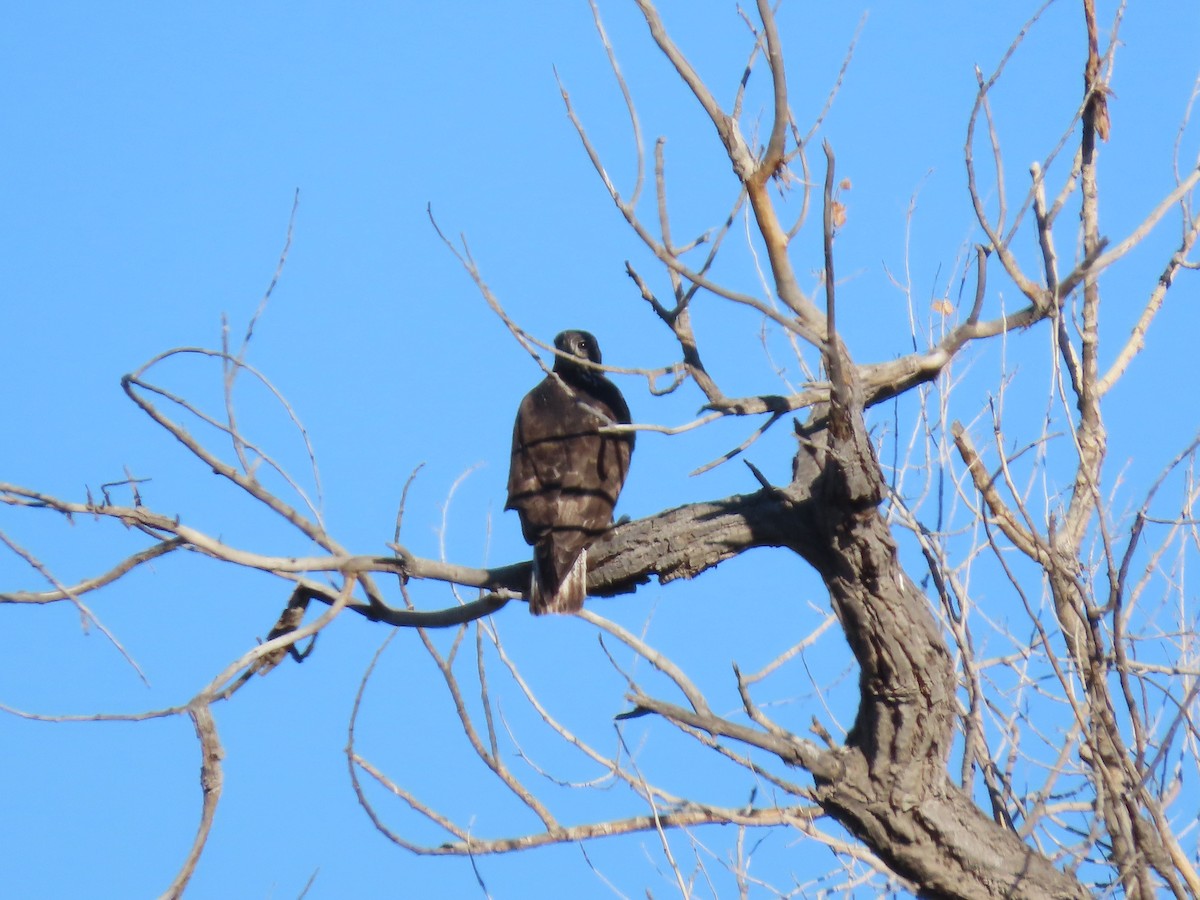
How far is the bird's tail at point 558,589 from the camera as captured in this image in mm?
3729

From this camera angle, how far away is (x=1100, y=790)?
10.6 ft

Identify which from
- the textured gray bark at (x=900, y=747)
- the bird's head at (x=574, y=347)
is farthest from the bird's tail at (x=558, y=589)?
the bird's head at (x=574, y=347)

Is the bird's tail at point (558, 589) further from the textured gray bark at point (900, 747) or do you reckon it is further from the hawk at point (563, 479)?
the textured gray bark at point (900, 747)

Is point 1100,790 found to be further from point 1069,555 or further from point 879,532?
point 879,532

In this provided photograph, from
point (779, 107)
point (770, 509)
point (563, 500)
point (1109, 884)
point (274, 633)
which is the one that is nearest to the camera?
point (779, 107)

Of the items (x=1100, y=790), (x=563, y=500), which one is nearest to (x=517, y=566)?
(x=563, y=500)

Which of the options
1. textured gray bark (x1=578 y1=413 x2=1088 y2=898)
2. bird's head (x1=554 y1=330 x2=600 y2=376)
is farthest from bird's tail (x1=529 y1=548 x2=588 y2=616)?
bird's head (x1=554 y1=330 x2=600 y2=376)

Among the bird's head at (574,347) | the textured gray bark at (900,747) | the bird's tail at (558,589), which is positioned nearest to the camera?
the textured gray bark at (900,747)

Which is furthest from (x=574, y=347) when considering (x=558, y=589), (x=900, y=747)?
(x=900, y=747)

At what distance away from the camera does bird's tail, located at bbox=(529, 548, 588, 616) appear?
3.73 meters

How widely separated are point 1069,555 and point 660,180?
166 cm

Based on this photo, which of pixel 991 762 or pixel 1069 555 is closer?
pixel 991 762

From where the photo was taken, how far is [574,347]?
516 centimetres

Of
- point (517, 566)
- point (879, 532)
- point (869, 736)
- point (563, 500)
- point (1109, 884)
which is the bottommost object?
point (1109, 884)
